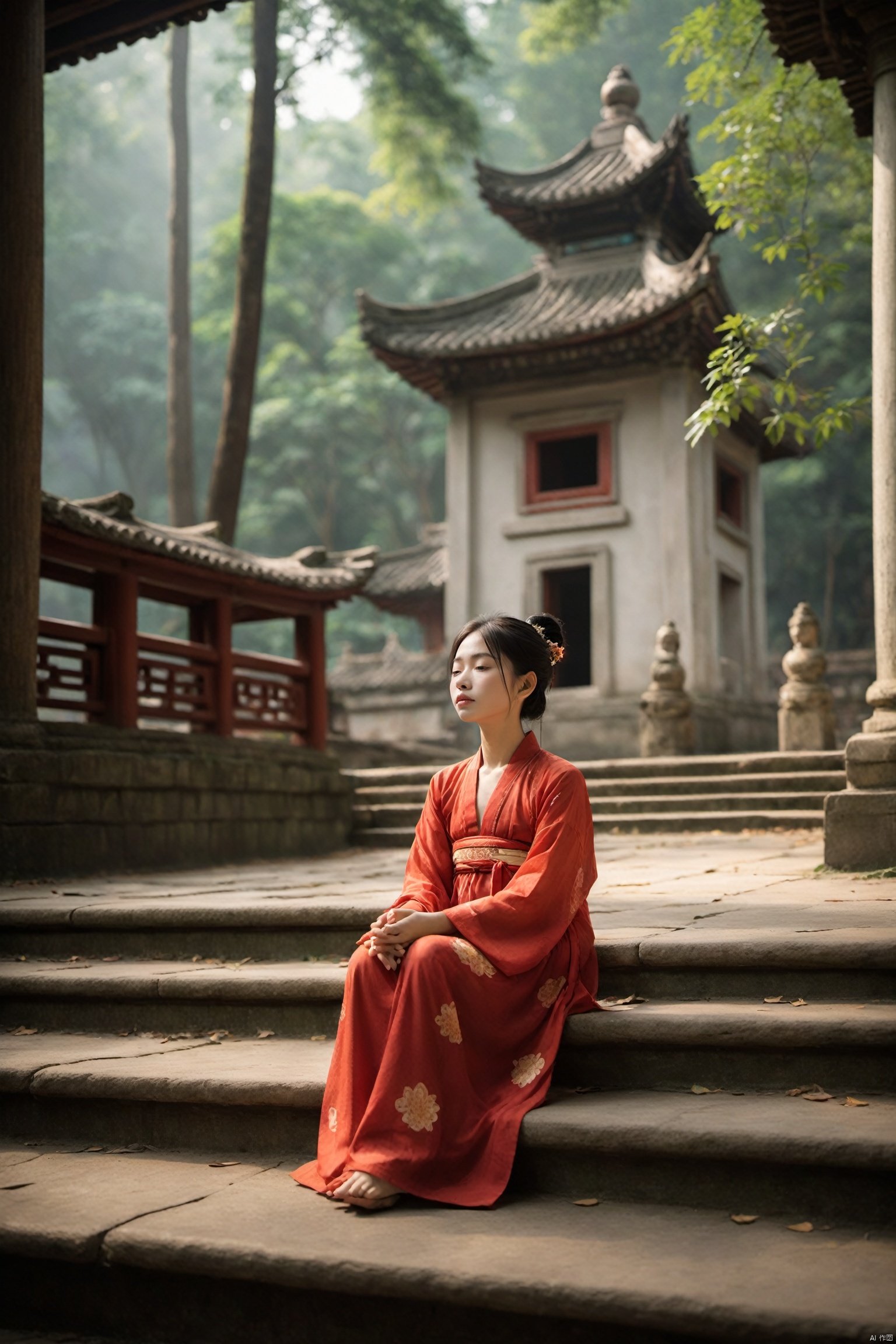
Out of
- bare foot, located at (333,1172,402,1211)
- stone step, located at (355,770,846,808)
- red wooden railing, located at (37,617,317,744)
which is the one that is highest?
red wooden railing, located at (37,617,317,744)

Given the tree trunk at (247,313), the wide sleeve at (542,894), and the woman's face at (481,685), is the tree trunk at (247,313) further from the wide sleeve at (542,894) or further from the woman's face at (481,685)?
Result: the wide sleeve at (542,894)

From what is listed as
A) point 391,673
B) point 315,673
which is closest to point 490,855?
point 315,673

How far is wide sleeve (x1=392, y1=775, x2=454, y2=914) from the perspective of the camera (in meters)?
3.15

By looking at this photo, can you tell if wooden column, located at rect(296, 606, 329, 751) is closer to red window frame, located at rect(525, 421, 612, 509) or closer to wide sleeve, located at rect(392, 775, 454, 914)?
red window frame, located at rect(525, 421, 612, 509)

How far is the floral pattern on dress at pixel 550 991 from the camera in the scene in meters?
2.99

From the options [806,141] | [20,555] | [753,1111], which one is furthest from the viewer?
[806,141]

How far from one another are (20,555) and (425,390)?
11.1 meters

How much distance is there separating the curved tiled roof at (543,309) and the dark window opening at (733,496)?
316 cm

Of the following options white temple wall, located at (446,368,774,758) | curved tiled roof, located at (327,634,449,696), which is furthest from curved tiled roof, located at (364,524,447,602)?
white temple wall, located at (446,368,774,758)

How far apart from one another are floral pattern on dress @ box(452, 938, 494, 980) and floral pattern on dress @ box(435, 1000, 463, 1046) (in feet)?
0.32

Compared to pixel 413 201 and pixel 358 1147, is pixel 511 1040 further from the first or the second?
pixel 413 201

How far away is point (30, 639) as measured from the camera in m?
6.32

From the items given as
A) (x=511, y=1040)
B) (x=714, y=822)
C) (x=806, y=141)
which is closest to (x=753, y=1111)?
(x=511, y=1040)

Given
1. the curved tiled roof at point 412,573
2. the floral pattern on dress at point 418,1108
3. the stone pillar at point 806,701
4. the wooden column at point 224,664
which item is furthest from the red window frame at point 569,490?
the floral pattern on dress at point 418,1108
